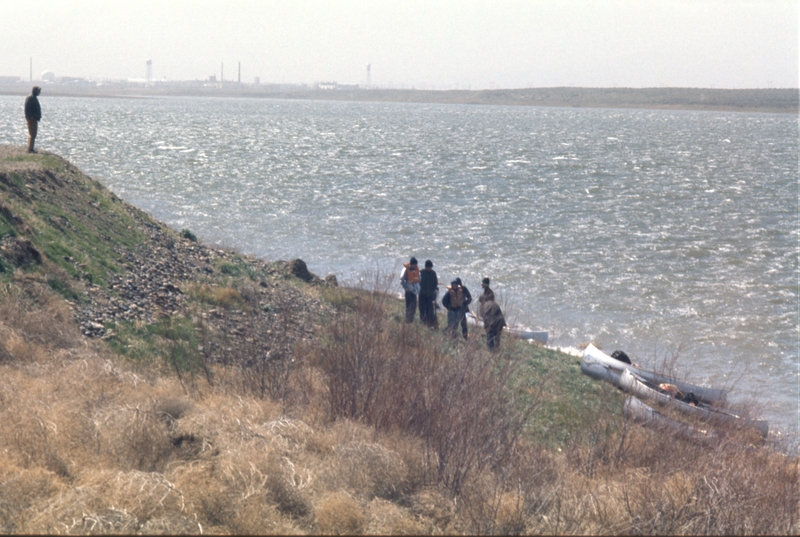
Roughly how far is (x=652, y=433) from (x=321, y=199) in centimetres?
2520

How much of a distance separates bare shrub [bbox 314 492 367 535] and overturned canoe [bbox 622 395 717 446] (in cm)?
454

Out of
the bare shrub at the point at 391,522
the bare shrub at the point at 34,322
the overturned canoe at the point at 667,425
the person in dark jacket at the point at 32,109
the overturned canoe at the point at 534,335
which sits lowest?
the overturned canoe at the point at 534,335

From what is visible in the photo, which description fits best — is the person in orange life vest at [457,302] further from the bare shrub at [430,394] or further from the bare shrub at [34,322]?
the bare shrub at [34,322]

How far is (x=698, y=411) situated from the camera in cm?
1060

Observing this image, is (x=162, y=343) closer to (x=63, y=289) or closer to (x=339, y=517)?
(x=63, y=289)

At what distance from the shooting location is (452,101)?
199375 millimetres

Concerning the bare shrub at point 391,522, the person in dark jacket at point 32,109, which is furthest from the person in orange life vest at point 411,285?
the person in dark jacket at point 32,109

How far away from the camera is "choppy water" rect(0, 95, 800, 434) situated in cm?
1706

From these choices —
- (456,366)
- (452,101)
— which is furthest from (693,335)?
(452,101)

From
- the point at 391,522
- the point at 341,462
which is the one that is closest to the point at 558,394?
the point at 341,462

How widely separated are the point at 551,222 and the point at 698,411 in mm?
18630

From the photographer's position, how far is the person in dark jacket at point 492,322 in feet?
37.8

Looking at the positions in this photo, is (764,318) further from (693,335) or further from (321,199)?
(321,199)

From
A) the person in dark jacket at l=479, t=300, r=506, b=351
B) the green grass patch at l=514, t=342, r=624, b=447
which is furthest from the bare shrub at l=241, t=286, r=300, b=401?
the person in dark jacket at l=479, t=300, r=506, b=351
